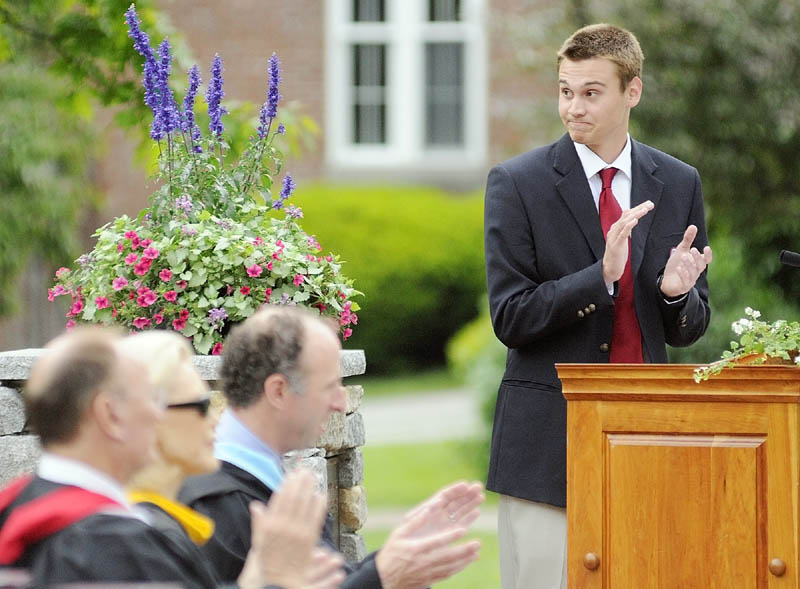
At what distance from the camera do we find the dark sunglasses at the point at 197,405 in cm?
286

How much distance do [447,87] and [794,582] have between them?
49.5 feet

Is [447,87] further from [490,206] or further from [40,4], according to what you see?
[490,206]

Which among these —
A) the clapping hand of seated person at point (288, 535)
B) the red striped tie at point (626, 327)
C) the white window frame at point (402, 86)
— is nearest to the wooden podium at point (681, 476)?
the red striped tie at point (626, 327)

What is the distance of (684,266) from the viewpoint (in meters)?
3.95

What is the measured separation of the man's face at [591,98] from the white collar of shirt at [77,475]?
2.10 m

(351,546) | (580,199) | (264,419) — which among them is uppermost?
(580,199)

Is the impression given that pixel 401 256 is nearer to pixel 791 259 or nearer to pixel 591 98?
pixel 591 98

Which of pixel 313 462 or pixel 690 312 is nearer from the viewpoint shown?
pixel 690 312

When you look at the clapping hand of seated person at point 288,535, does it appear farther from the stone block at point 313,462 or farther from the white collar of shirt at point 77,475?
the stone block at point 313,462

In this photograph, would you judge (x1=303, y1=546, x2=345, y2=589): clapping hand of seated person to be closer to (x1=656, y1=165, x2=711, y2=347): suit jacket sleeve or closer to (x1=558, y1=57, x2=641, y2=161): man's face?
(x1=656, y1=165, x2=711, y2=347): suit jacket sleeve

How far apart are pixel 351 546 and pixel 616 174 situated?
5.41 feet

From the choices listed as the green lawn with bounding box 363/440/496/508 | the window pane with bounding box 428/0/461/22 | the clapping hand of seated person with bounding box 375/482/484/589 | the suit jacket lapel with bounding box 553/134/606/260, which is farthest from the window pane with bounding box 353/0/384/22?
the clapping hand of seated person with bounding box 375/482/484/589

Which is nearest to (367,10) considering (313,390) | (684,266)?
(684,266)

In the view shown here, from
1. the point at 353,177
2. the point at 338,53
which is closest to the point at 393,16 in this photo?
the point at 338,53
